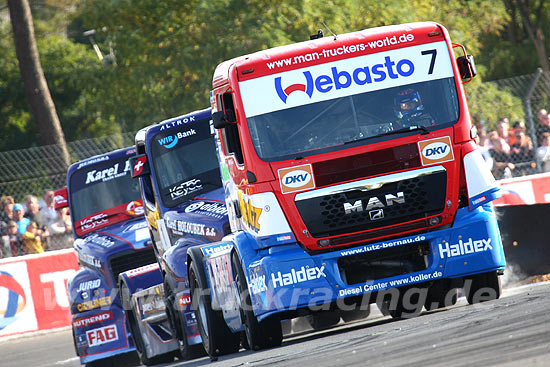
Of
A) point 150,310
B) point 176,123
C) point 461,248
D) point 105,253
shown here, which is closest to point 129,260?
point 105,253

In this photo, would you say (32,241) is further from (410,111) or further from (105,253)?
(410,111)

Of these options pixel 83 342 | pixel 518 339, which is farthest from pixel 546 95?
pixel 518 339

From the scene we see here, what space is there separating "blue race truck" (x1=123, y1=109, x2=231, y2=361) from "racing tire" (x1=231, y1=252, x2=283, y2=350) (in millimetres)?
1864

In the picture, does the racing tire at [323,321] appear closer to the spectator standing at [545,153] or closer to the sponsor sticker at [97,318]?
the sponsor sticker at [97,318]

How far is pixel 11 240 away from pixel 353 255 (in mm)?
10586

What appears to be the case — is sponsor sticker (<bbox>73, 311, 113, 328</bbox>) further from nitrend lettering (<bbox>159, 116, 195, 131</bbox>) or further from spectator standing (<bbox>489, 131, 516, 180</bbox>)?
spectator standing (<bbox>489, 131, 516, 180</bbox>)

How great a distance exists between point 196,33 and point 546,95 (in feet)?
25.1

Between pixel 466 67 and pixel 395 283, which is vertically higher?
pixel 466 67

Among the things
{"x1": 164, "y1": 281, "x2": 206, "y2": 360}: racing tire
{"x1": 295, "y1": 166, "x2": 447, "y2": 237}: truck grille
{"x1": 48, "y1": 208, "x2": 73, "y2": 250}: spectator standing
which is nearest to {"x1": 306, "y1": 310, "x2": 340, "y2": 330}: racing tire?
{"x1": 164, "y1": 281, "x2": 206, "y2": 360}: racing tire

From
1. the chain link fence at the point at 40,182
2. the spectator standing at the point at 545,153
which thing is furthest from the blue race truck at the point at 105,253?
the spectator standing at the point at 545,153

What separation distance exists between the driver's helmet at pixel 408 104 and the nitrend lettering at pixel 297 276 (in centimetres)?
148

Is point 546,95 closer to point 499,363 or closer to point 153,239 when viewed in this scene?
point 153,239

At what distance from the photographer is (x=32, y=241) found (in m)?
18.9

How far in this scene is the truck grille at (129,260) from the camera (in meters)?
13.8
